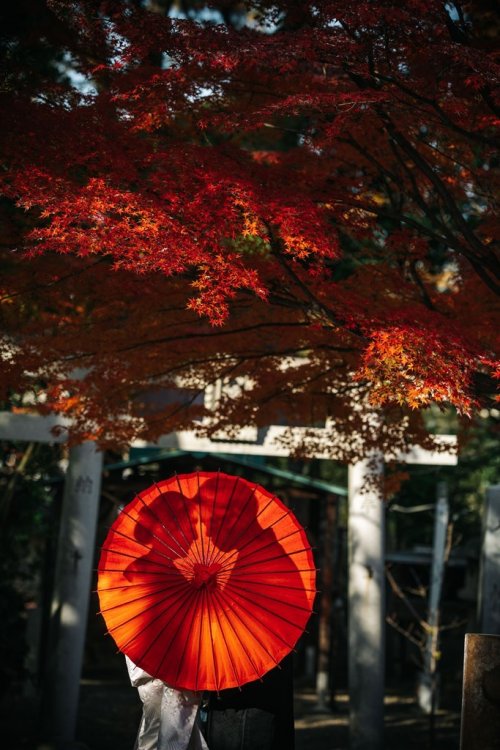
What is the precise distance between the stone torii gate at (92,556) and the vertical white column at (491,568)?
150cm

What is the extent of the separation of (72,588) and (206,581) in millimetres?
7475

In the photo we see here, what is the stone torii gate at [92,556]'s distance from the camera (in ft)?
36.4

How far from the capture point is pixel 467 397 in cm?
512

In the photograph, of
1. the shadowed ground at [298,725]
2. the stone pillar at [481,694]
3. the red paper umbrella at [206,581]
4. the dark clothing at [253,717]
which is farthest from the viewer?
the shadowed ground at [298,725]

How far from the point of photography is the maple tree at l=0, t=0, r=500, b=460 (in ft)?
17.4

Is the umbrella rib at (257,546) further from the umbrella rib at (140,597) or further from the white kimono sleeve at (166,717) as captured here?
the white kimono sleeve at (166,717)

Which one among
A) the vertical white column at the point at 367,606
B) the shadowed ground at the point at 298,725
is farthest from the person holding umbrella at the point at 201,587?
the shadowed ground at the point at 298,725

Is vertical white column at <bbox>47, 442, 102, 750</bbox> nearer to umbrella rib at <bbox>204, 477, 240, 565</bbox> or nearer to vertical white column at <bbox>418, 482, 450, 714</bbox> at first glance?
vertical white column at <bbox>418, 482, 450, 714</bbox>

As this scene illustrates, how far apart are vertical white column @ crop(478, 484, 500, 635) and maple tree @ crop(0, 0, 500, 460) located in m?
4.32

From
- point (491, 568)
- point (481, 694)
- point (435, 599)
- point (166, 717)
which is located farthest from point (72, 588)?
point (481, 694)

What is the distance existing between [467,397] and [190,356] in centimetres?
322

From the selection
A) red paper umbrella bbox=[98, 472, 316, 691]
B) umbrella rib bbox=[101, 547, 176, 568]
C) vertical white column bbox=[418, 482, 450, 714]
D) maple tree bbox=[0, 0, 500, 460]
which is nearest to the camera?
red paper umbrella bbox=[98, 472, 316, 691]

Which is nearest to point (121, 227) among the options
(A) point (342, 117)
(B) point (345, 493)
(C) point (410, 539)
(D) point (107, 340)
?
(A) point (342, 117)

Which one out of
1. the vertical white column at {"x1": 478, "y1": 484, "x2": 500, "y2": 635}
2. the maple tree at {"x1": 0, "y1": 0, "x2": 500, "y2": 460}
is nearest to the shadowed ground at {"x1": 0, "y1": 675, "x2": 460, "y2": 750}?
the vertical white column at {"x1": 478, "y1": 484, "x2": 500, "y2": 635}
